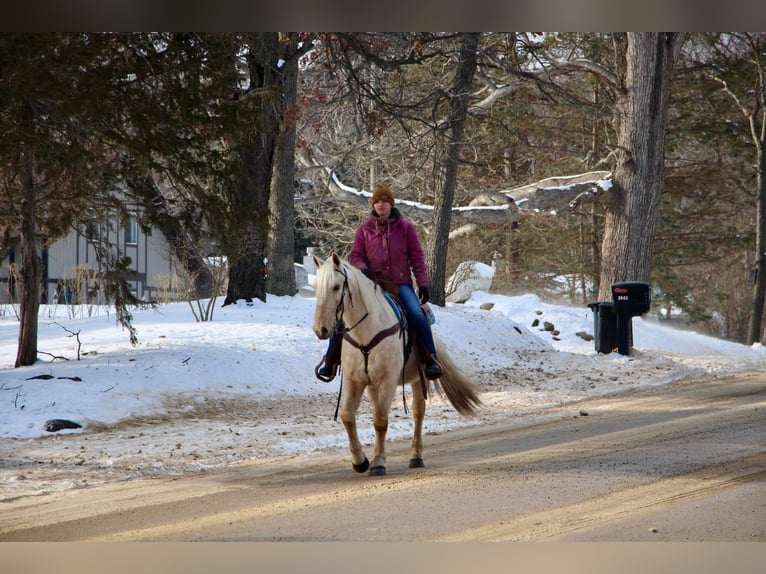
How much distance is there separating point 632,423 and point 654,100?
505 inches

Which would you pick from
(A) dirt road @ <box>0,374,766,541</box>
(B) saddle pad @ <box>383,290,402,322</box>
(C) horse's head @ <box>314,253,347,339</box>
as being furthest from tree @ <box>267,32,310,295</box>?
(C) horse's head @ <box>314,253,347,339</box>

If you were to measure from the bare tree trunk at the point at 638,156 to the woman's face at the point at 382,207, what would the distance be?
14654mm

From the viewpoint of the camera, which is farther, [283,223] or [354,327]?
[283,223]

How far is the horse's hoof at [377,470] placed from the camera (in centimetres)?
793

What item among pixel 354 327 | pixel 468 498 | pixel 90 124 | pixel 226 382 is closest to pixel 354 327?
pixel 354 327

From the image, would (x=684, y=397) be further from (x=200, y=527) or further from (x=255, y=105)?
(x=200, y=527)

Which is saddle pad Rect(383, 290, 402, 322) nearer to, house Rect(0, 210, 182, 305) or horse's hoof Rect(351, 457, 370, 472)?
horse's hoof Rect(351, 457, 370, 472)

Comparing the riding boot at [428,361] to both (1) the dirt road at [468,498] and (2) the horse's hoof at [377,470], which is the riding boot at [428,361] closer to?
(1) the dirt road at [468,498]

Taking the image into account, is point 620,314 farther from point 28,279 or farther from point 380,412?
point 380,412

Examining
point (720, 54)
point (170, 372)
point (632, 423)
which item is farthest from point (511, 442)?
point (720, 54)

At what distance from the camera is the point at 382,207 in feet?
27.1

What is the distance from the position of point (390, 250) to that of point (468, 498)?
2.45m

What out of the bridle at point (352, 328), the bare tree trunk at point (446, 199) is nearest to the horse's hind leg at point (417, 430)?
the bridle at point (352, 328)

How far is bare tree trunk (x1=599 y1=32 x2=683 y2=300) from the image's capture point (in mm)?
21641
